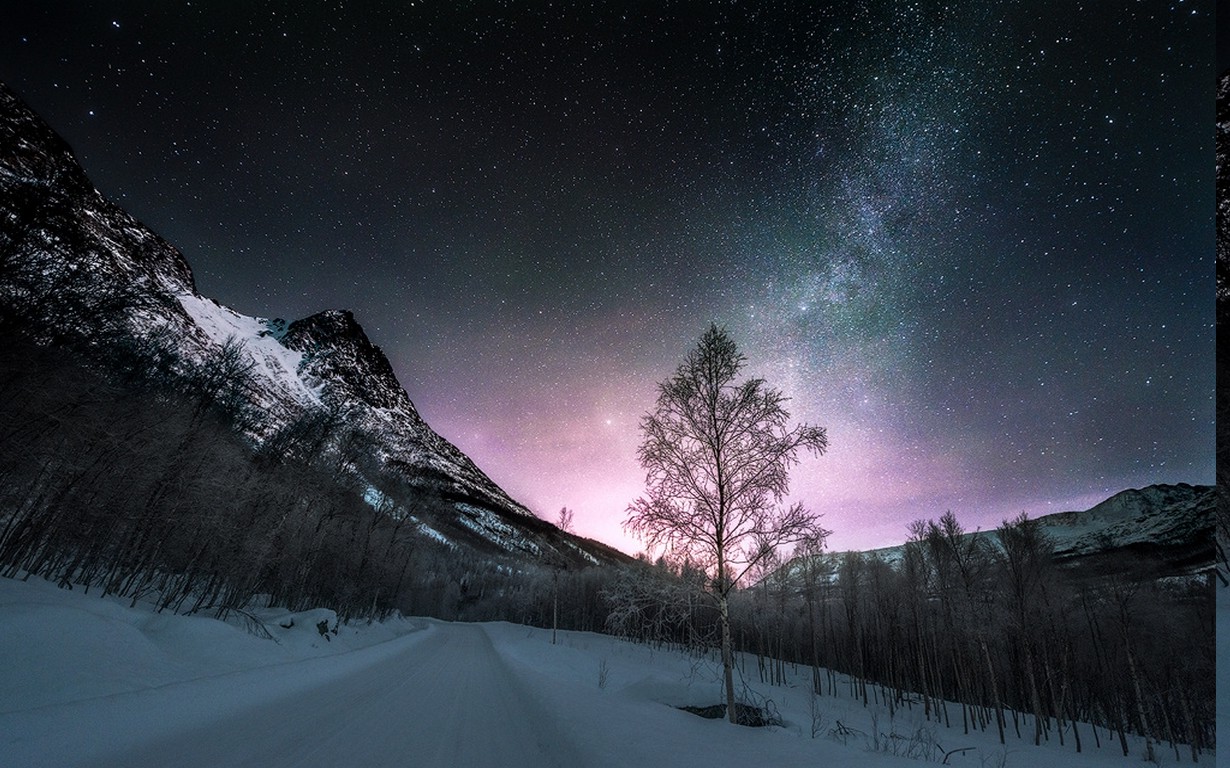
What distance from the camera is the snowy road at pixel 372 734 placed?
536 cm

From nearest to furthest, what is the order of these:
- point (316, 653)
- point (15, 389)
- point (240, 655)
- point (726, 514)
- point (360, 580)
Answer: point (726, 514) < point (240, 655) < point (15, 389) < point (316, 653) < point (360, 580)

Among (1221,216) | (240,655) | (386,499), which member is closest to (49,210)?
(240,655)

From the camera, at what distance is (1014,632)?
31.4 metres

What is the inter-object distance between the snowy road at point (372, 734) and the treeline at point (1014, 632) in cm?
324

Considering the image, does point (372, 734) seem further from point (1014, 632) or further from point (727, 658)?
point (1014, 632)

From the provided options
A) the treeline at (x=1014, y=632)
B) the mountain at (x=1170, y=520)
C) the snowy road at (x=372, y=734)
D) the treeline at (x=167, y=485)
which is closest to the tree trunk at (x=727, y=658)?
the treeline at (x=1014, y=632)

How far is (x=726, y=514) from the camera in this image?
10.7 m

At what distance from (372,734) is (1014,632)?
141 feet

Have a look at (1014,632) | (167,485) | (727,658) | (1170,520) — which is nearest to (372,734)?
(727,658)

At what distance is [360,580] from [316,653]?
22.4m

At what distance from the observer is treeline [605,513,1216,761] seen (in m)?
15.9

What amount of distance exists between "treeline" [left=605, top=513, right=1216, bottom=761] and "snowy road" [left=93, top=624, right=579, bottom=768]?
10.6 feet

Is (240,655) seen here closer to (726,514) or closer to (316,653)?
(316,653)

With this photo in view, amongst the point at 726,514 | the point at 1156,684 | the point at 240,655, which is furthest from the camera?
the point at 1156,684
